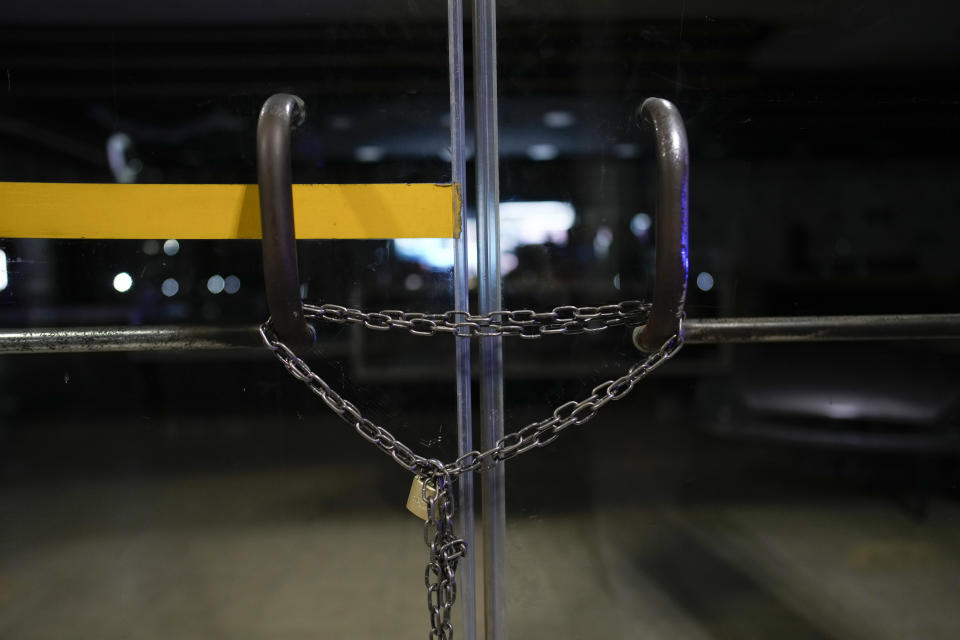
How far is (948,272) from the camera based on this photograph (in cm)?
92

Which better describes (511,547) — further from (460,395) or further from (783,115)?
(783,115)

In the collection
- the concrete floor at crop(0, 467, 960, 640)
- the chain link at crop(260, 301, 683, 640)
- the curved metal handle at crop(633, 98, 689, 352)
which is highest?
the curved metal handle at crop(633, 98, 689, 352)

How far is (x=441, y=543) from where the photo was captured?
70cm

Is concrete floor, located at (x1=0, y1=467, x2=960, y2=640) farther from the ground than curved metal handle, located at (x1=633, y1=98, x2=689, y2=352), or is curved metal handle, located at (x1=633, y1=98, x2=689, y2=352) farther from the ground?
curved metal handle, located at (x1=633, y1=98, x2=689, y2=352)

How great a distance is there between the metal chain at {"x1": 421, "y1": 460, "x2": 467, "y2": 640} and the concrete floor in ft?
0.58

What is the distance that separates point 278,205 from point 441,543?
485 mm

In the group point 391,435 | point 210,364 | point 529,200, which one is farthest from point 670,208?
Answer: point 210,364

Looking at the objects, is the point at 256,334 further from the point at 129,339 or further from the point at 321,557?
the point at 321,557

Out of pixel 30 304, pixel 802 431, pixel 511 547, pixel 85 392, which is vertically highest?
pixel 30 304

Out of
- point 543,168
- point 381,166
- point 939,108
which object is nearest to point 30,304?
point 381,166

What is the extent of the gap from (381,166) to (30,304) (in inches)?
23.8

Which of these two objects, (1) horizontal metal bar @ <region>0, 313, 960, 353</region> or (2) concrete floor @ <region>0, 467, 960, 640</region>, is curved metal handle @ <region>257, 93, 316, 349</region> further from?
(2) concrete floor @ <region>0, 467, 960, 640</region>

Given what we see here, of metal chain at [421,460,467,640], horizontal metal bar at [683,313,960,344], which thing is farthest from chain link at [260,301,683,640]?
horizontal metal bar at [683,313,960,344]

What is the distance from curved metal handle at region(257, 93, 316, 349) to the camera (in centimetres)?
63
